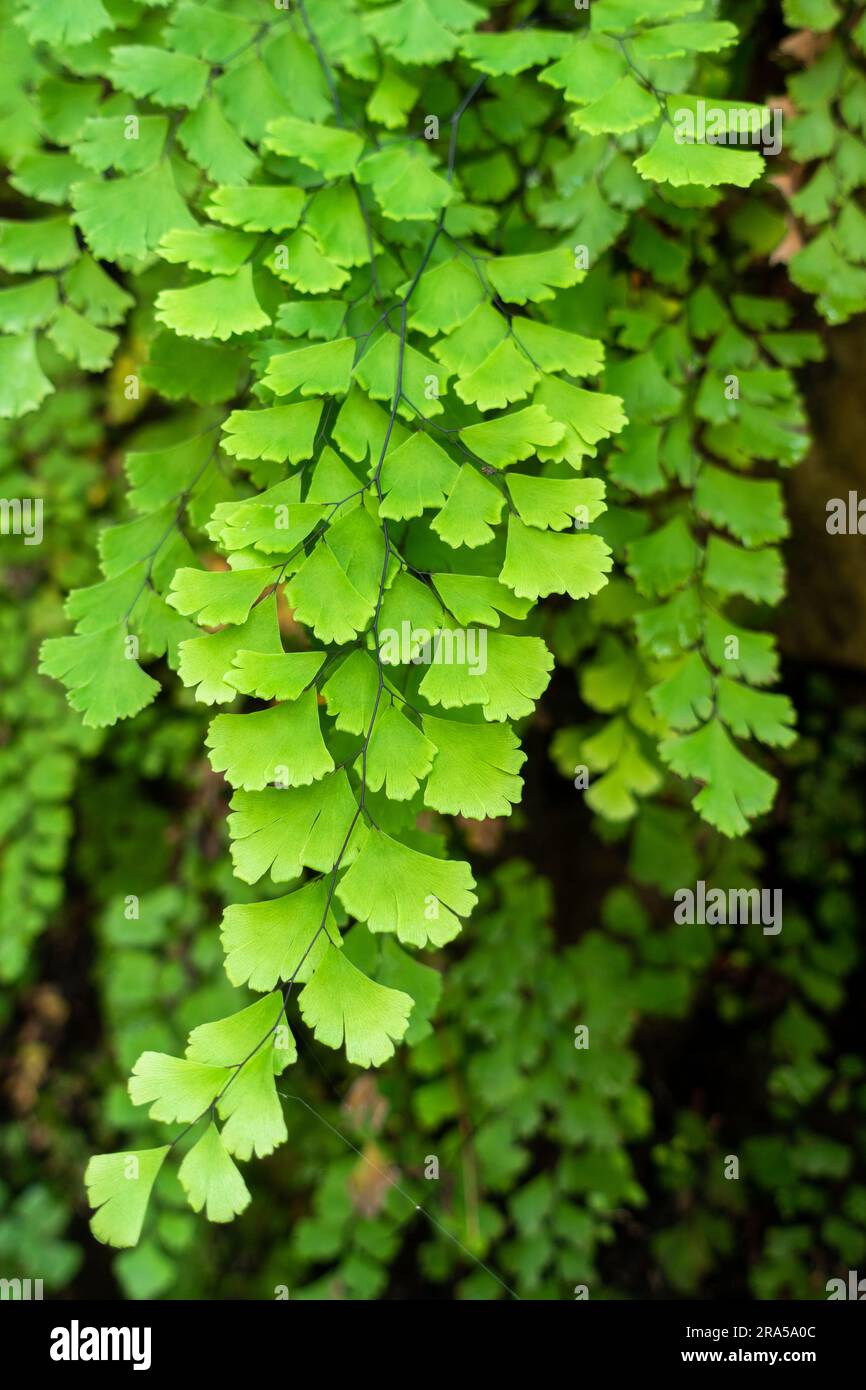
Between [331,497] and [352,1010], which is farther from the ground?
[331,497]

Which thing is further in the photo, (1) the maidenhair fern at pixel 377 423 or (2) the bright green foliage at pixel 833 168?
(2) the bright green foliage at pixel 833 168

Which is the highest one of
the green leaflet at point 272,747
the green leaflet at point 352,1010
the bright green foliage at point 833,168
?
the bright green foliage at point 833,168

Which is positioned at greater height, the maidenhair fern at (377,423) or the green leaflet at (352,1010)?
the maidenhair fern at (377,423)

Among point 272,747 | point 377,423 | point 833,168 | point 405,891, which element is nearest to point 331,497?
point 377,423

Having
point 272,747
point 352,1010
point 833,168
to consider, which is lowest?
point 352,1010

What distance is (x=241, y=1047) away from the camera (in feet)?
2.14

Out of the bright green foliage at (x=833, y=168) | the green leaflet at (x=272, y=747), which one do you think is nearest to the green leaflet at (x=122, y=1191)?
the green leaflet at (x=272, y=747)

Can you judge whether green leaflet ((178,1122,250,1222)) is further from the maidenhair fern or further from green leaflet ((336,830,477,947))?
green leaflet ((336,830,477,947))

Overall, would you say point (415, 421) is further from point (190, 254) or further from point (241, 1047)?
point (241, 1047)

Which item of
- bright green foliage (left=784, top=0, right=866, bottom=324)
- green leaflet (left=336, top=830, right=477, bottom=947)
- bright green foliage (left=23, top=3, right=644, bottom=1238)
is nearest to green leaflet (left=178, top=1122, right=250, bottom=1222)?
bright green foliage (left=23, top=3, right=644, bottom=1238)

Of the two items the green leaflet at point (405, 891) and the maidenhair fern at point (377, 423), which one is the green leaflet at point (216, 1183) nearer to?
the maidenhair fern at point (377, 423)

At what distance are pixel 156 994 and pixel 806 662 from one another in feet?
3.88

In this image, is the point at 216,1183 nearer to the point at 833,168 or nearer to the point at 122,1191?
the point at 122,1191
